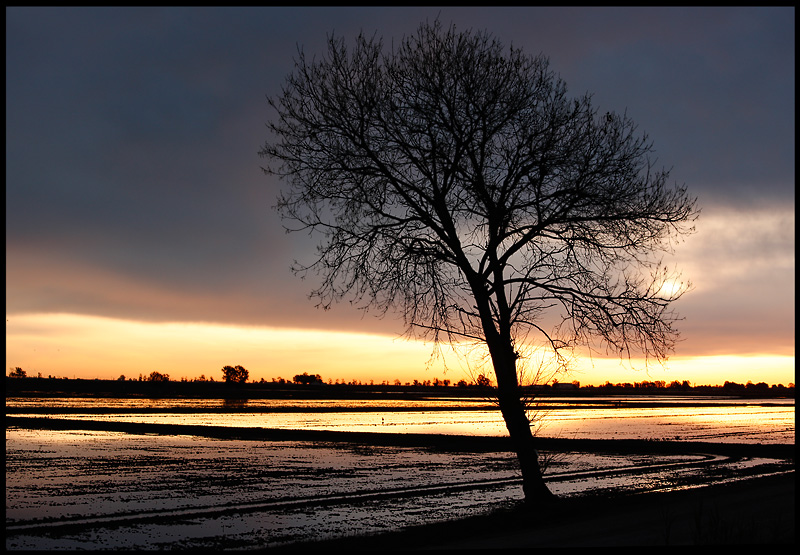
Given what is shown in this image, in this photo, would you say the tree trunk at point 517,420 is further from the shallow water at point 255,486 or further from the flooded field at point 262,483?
the shallow water at point 255,486

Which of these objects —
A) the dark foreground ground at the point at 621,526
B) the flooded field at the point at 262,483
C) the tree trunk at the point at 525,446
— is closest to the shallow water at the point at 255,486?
the flooded field at the point at 262,483

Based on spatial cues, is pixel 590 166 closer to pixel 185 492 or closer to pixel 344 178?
pixel 344 178

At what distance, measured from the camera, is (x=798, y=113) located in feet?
32.9

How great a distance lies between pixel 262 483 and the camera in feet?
64.7

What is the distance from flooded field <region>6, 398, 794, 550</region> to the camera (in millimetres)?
13820

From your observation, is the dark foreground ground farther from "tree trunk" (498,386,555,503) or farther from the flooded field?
the flooded field

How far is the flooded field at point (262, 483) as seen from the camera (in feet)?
45.3

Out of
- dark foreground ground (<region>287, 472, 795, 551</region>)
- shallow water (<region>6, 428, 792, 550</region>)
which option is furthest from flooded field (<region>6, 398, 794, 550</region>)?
dark foreground ground (<region>287, 472, 795, 551</region>)

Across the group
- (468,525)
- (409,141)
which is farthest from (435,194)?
(468,525)

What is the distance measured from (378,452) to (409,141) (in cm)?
1467

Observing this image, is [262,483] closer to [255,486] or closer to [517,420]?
[255,486]

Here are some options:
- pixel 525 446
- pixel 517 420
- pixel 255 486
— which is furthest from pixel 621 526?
pixel 255 486

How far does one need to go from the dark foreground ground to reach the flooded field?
1062 millimetres

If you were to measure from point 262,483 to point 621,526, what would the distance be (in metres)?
9.67
